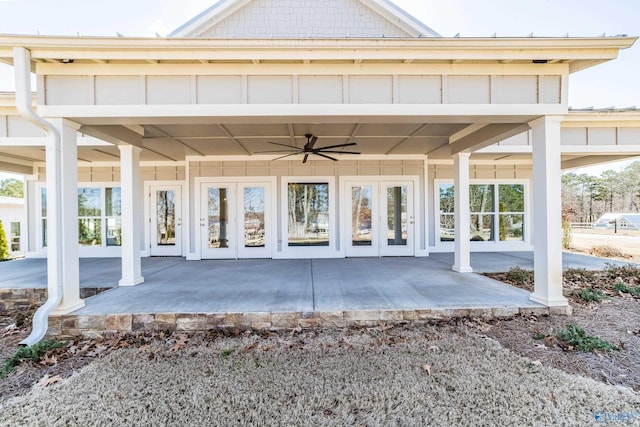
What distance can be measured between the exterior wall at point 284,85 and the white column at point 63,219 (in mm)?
587

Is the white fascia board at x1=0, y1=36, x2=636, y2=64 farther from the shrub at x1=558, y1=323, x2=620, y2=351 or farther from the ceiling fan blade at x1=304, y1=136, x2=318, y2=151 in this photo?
the shrub at x1=558, y1=323, x2=620, y2=351

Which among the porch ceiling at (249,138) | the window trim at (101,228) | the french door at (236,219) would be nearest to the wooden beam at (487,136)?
the porch ceiling at (249,138)

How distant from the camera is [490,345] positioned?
10.4 feet

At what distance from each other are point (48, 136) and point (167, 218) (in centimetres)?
534

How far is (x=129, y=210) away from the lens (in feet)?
16.2

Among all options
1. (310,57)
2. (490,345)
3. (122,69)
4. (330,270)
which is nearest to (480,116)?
(310,57)

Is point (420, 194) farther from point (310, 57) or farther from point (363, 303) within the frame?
point (310, 57)

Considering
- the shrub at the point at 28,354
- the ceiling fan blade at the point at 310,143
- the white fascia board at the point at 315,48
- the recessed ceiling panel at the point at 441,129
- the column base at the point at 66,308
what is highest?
the white fascia board at the point at 315,48

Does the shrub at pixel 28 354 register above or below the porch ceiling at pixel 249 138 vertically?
below

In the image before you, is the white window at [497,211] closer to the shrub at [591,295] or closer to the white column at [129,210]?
the shrub at [591,295]

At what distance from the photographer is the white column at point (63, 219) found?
3.61 metres

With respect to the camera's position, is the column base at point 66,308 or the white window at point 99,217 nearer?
the column base at point 66,308

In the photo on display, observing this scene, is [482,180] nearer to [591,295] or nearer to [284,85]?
[591,295]

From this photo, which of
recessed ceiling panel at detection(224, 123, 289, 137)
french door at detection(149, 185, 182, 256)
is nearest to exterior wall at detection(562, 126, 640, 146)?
recessed ceiling panel at detection(224, 123, 289, 137)
